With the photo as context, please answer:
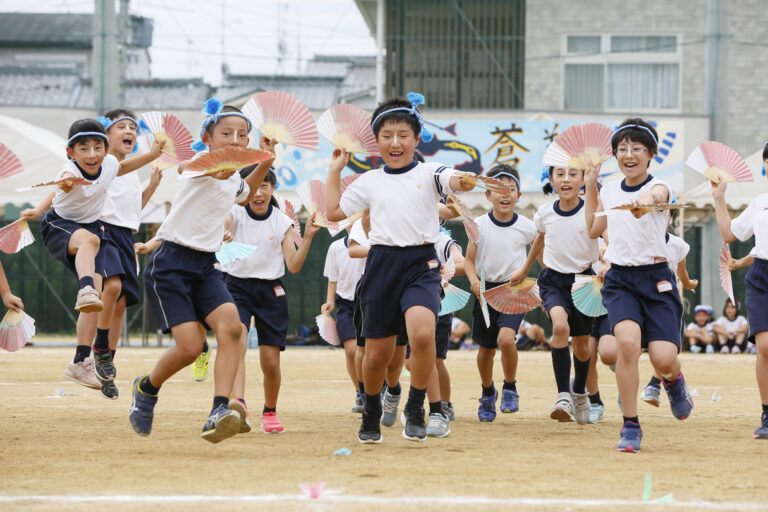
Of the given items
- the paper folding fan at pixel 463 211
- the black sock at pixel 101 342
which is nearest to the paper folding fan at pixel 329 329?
the black sock at pixel 101 342

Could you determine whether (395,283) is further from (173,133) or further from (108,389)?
(108,389)

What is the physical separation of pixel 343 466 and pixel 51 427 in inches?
103

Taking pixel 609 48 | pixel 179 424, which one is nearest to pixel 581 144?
pixel 179 424

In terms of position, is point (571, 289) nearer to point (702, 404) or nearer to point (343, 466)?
point (702, 404)

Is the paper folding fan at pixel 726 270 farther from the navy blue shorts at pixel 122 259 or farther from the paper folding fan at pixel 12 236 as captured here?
the paper folding fan at pixel 12 236

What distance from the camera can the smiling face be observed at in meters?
6.36

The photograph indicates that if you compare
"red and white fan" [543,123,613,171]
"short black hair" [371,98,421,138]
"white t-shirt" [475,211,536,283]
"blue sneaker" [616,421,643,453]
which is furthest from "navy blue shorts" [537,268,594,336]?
"short black hair" [371,98,421,138]

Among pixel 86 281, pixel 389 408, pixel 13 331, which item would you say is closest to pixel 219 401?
pixel 389 408

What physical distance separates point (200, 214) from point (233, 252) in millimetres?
1099

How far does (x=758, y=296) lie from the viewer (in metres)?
7.12

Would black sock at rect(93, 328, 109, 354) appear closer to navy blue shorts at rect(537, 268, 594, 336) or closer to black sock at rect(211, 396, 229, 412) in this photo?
black sock at rect(211, 396, 229, 412)

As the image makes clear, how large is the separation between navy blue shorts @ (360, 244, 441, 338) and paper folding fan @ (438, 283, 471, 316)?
6.22 ft

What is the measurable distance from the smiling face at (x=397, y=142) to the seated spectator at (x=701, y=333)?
41.9 ft

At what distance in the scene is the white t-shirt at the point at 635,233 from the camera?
20.9 ft
